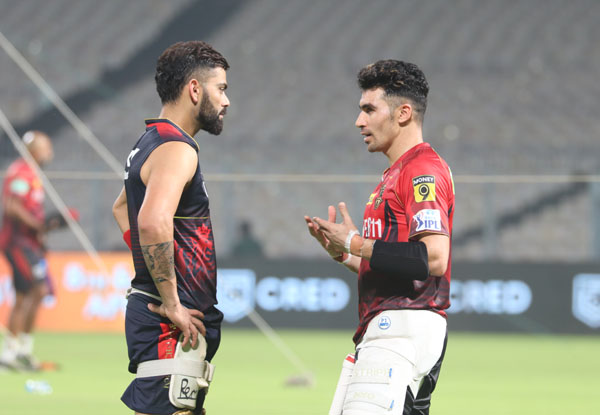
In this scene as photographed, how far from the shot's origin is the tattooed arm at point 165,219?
376cm

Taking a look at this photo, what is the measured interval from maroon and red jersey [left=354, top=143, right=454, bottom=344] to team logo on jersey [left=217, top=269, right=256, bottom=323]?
9710 millimetres

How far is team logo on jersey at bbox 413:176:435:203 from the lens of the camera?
3.90m

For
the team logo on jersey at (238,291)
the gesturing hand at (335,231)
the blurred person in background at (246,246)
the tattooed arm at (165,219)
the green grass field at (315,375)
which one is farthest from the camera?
the blurred person in background at (246,246)

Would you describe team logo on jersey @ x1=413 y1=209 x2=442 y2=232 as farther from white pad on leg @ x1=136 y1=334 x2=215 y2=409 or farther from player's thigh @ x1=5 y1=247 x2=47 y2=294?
player's thigh @ x1=5 y1=247 x2=47 y2=294

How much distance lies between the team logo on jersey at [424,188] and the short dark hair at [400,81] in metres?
0.39

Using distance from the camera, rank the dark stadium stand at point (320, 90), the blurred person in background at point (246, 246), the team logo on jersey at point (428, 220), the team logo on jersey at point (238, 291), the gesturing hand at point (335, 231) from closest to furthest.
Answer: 1. the team logo on jersey at point (428, 220)
2. the gesturing hand at point (335, 231)
3. the team logo on jersey at point (238, 291)
4. the blurred person in background at point (246, 246)
5. the dark stadium stand at point (320, 90)

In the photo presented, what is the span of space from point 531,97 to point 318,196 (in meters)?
9.47

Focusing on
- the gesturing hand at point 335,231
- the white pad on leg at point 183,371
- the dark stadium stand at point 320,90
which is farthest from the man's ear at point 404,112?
the dark stadium stand at point 320,90

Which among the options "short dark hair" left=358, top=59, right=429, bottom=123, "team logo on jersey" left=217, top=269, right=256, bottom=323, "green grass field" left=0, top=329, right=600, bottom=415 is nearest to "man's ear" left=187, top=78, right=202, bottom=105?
"short dark hair" left=358, top=59, right=429, bottom=123

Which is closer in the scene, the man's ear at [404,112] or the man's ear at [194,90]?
the man's ear at [194,90]

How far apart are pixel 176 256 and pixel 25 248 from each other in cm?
644

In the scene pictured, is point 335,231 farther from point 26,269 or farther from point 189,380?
point 26,269

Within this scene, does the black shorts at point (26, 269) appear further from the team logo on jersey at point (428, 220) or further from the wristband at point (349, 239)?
the team logo on jersey at point (428, 220)

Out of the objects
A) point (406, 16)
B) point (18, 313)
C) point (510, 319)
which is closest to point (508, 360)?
point (510, 319)
